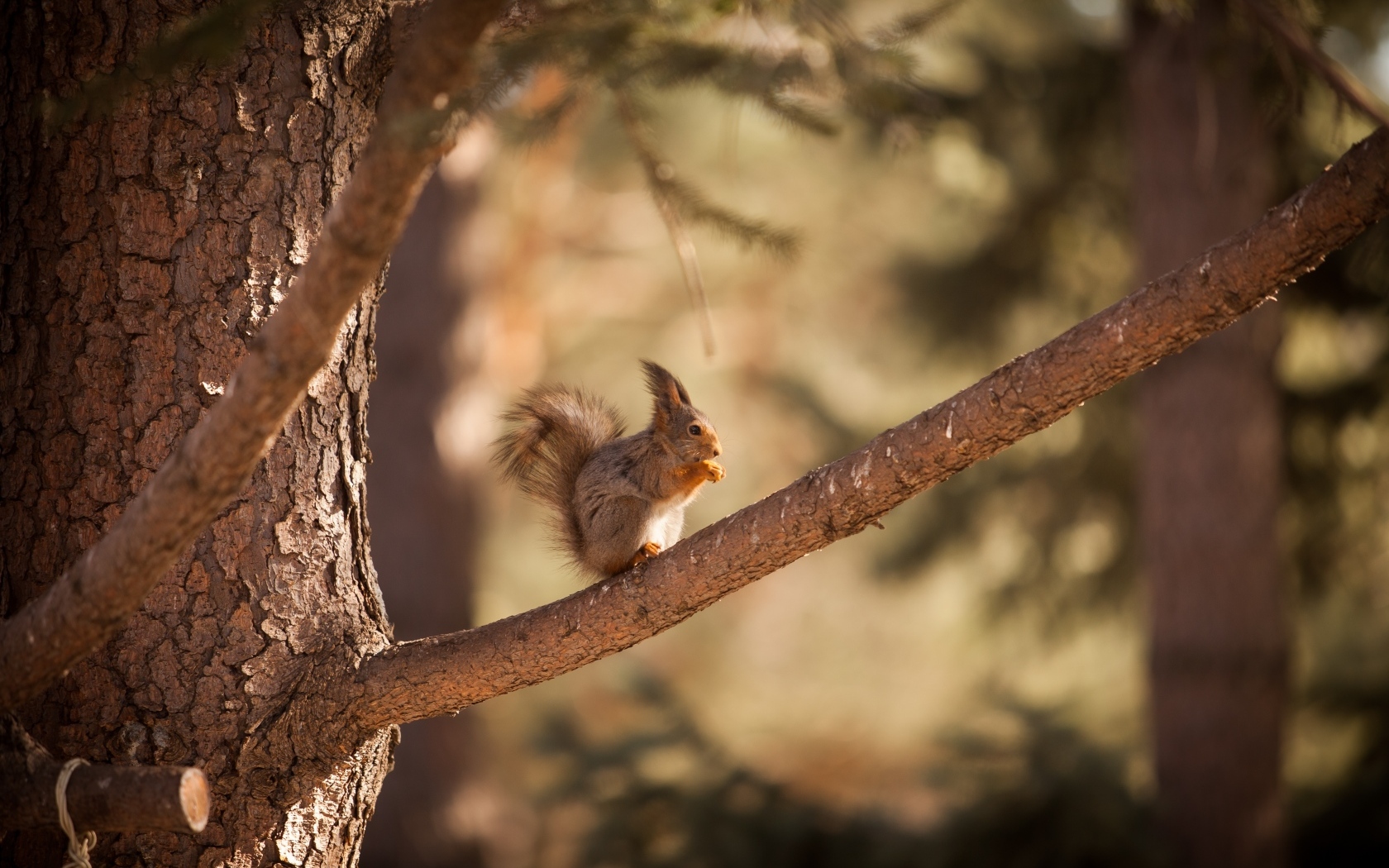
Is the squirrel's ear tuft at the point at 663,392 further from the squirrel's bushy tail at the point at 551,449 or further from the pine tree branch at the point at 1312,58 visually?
the pine tree branch at the point at 1312,58

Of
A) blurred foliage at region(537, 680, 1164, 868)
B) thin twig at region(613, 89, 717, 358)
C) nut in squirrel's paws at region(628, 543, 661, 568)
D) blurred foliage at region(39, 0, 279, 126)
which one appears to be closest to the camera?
blurred foliage at region(39, 0, 279, 126)

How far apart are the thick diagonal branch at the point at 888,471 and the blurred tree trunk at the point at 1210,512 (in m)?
2.79

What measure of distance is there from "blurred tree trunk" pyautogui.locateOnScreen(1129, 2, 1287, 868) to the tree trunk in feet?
10.9

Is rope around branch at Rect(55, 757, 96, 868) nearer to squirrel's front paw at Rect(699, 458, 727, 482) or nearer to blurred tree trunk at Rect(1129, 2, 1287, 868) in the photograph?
squirrel's front paw at Rect(699, 458, 727, 482)

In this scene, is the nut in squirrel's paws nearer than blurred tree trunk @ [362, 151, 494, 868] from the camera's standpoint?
Yes

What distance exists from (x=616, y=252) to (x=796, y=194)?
194 cm

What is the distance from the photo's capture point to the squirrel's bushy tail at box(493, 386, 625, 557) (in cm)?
207

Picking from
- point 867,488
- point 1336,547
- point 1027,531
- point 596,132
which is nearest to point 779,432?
point 596,132

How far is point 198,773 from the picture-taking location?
1.17 metres

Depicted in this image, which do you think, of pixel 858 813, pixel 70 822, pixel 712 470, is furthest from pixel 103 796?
pixel 858 813

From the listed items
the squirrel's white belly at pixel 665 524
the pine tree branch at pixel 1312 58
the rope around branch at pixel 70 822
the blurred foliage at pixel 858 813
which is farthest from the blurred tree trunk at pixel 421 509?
the pine tree branch at pixel 1312 58

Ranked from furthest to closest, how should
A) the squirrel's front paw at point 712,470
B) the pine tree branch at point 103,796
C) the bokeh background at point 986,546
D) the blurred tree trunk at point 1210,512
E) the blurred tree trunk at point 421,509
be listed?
the blurred tree trunk at point 421,509 < the bokeh background at point 986,546 < the blurred tree trunk at point 1210,512 < the squirrel's front paw at point 712,470 < the pine tree branch at point 103,796

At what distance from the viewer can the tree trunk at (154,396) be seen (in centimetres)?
143

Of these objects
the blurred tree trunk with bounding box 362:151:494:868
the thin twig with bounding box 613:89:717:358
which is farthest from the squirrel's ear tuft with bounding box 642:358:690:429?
the blurred tree trunk with bounding box 362:151:494:868
